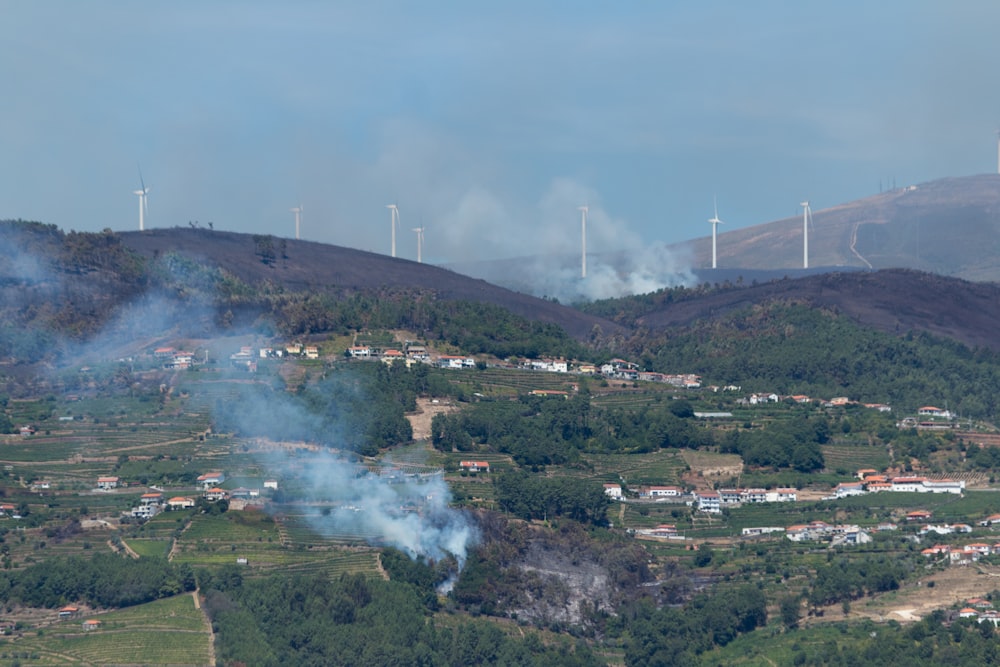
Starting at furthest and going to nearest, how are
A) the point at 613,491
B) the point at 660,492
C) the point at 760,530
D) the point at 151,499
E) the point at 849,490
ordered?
the point at 849,490
the point at 660,492
the point at 613,491
the point at 760,530
the point at 151,499

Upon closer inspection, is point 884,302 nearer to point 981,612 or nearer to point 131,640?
point 981,612

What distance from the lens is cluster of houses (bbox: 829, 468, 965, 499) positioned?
3706 inches

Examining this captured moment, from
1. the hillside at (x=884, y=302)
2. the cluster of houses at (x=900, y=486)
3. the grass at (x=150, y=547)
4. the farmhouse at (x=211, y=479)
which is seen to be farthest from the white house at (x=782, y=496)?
the hillside at (x=884, y=302)

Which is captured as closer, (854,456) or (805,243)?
(854,456)

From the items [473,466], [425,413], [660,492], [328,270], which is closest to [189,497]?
[473,466]

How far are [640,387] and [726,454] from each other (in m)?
14.1

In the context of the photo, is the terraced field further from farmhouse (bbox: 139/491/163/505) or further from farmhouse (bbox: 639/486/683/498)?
farmhouse (bbox: 139/491/163/505)

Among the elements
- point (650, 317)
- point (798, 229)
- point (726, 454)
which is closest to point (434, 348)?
point (726, 454)

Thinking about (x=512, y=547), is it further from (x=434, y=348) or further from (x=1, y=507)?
(x=434, y=348)

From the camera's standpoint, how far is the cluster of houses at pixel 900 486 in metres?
94.1

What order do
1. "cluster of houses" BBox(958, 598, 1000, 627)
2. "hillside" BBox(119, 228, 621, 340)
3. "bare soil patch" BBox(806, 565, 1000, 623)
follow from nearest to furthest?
"cluster of houses" BBox(958, 598, 1000, 627) → "bare soil patch" BBox(806, 565, 1000, 623) → "hillside" BBox(119, 228, 621, 340)

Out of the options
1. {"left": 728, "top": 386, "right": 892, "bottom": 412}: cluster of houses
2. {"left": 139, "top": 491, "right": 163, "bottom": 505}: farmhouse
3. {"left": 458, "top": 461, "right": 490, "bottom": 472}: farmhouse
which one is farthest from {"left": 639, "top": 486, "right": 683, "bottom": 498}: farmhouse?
{"left": 139, "top": 491, "right": 163, "bottom": 505}: farmhouse

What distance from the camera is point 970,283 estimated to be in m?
142

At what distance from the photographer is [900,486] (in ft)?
310
